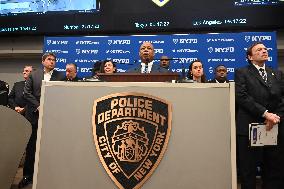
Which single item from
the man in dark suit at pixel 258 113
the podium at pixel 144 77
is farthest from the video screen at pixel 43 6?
the podium at pixel 144 77

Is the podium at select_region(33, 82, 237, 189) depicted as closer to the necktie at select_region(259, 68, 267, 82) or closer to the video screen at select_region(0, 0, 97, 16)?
the necktie at select_region(259, 68, 267, 82)

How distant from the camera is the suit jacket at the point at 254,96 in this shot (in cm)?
228

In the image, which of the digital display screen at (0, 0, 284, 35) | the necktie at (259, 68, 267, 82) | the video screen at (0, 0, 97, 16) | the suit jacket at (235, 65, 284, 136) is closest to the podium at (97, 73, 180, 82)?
the suit jacket at (235, 65, 284, 136)

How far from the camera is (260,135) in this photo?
2160mm

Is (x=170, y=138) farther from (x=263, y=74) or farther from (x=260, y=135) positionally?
(x=263, y=74)

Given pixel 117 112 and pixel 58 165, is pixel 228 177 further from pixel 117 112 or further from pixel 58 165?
pixel 58 165

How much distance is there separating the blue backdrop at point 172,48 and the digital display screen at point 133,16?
12 centimetres

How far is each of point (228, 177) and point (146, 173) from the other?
352 mm

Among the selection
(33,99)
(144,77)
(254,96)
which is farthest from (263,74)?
(33,99)

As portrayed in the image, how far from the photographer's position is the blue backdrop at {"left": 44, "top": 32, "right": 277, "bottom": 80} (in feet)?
13.9

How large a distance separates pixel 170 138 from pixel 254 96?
110 cm

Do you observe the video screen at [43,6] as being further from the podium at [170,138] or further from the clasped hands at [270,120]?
the podium at [170,138]

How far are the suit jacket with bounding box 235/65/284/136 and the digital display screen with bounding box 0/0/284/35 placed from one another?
2144 millimetres

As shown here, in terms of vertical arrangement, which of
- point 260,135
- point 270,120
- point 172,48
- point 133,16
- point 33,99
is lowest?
point 260,135
